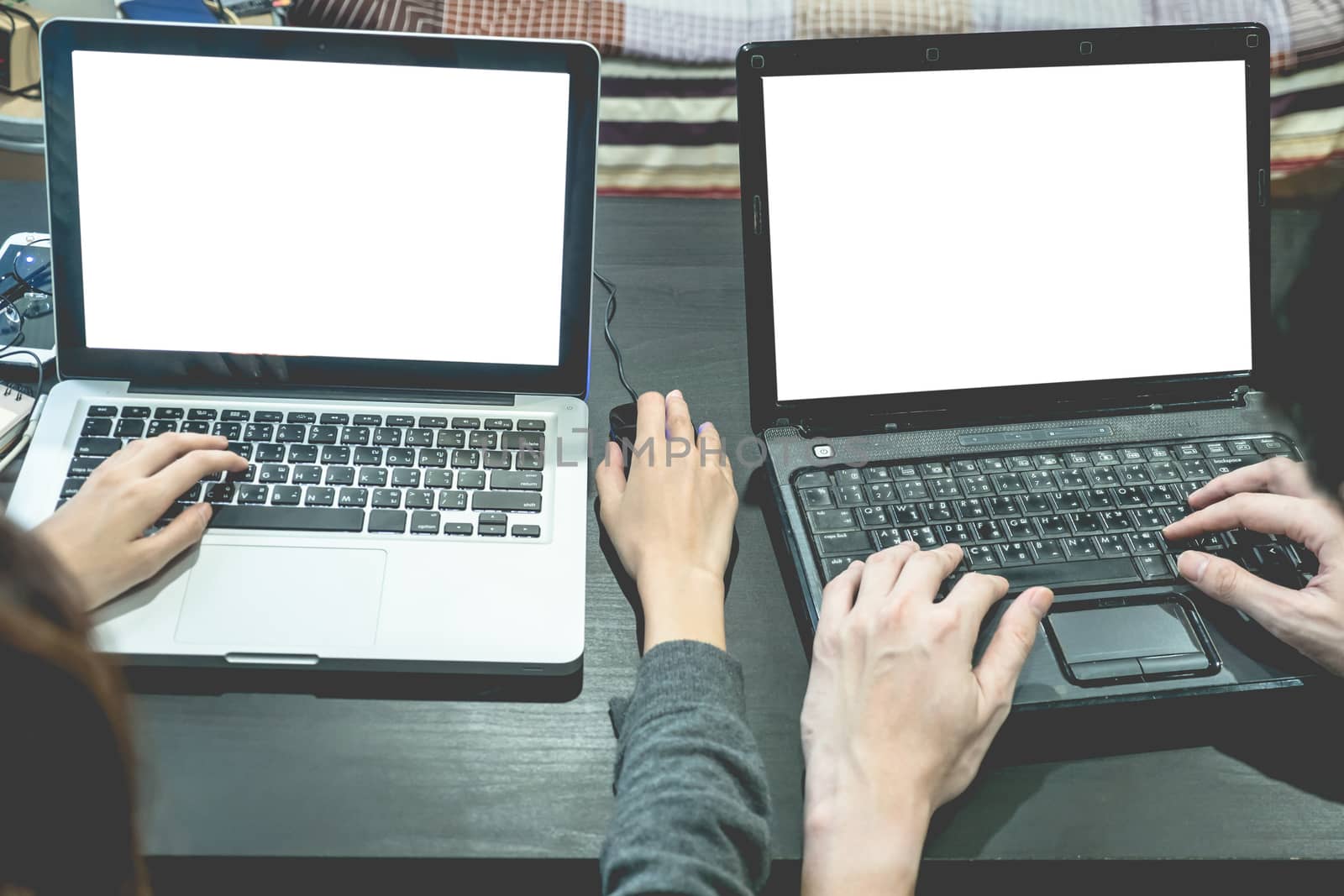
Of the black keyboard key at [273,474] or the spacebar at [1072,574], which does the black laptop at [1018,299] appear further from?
the black keyboard key at [273,474]

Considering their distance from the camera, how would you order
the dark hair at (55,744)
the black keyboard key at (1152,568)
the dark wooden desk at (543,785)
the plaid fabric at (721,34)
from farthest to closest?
the plaid fabric at (721,34) < the black keyboard key at (1152,568) < the dark wooden desk at (543,785) < the dark hair at (55,744)

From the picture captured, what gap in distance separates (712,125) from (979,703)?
4.26ft

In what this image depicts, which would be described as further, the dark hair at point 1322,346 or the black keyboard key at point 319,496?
the black keyboard key at point 319,496

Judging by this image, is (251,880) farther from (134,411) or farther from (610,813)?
(134,411)

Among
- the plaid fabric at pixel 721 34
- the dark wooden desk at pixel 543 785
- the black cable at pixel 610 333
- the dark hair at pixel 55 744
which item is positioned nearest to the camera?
the dark hair at pixel 55 744

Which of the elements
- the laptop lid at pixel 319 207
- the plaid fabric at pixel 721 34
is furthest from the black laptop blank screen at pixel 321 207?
the plaid fabric at pixel 721 34

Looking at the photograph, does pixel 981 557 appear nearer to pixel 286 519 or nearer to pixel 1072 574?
pixel 1072 574

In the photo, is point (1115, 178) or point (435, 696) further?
point (1115, 178)

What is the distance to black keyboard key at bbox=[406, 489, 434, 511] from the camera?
69 centimetres

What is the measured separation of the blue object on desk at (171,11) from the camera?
1655 mm

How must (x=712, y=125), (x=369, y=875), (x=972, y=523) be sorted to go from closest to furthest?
(x=369, y=875) → (x=972, y=523) → (x=712, y=125)

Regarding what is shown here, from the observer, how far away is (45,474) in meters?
0.69

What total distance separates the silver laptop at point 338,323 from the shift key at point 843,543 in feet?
0.58

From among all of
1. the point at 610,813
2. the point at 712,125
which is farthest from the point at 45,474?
the point at 712,125
